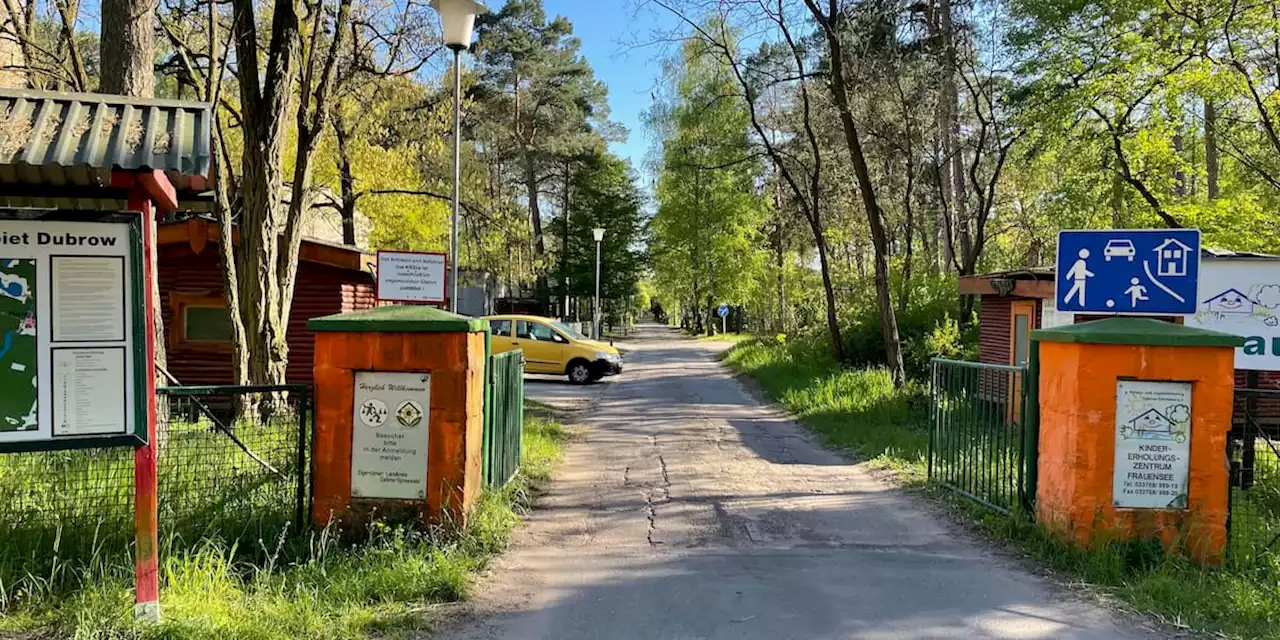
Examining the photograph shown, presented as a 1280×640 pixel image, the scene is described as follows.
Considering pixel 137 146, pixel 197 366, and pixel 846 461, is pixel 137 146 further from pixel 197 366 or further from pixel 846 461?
pixel 197 366

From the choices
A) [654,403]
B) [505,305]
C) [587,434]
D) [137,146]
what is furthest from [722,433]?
[505,305]

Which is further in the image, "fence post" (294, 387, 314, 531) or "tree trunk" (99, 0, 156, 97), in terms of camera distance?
"tree trunk" (99, 0, 156, 97)

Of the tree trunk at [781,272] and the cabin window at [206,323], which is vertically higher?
the tree trunk at [781,272]

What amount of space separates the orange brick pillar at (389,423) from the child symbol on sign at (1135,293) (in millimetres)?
5156

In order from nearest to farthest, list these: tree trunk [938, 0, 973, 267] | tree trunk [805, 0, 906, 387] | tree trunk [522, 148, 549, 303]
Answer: tree trunk [805, 0, 906, 387] → tree trunk [938, 0, 973, 267] → tree trunk [522, 148, 549, 303]

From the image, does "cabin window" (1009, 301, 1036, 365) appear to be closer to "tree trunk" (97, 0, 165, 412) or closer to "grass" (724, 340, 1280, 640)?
"grass" (724, 340, 1280, 640)

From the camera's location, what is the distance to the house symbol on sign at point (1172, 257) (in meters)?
6.55

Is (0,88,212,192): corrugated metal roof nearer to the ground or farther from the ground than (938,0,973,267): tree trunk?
nearer to the ground

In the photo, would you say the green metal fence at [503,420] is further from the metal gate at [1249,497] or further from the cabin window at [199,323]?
the cabin window at [199,323]

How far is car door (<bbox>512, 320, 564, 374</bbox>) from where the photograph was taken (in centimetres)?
2114

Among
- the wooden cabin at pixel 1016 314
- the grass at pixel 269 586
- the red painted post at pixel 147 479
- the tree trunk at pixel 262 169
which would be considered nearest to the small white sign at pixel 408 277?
the tree trunk at pixel 262 169

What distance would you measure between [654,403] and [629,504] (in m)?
9.02

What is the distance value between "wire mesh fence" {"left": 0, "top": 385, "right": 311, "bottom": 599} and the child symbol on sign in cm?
626

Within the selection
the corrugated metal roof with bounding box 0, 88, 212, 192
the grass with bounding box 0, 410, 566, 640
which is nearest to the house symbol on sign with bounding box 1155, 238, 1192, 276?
the grass with bounding box 0, 410, 566, 640
